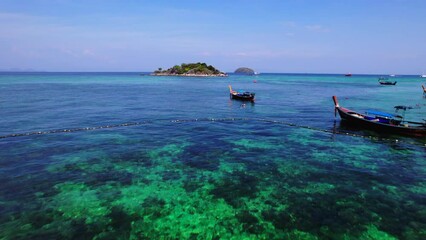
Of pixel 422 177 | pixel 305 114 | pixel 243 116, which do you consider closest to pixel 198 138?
pixel 243 116

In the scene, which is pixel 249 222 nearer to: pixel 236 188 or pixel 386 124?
pixel 236 188

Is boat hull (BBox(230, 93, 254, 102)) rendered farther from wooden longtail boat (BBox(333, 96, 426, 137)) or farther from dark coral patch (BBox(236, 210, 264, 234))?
dark coral patch (BBox(236, 210, 264, 234))

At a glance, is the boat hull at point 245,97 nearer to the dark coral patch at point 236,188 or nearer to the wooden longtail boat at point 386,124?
the wooden longtail boat at point 386,124

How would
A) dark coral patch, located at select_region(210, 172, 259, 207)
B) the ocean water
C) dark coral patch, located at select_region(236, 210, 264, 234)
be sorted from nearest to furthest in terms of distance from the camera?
dark coral patch, located at select_region(236, 210, 264, 234) < the ocean water < dark coral patch, located at select_region(210, 172, 259, 207)

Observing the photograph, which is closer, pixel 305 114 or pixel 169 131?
pixel 169 131

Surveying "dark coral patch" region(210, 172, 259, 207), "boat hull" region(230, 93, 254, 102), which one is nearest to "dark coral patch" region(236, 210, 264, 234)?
"dark coral patch" region(210, 172, 259, 207)

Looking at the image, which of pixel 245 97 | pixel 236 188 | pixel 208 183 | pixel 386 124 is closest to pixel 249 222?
pixel 236 188

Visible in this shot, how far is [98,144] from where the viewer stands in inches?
1020

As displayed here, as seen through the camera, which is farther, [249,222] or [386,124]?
[386,124]

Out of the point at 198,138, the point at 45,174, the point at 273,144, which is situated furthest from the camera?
the point at 198,138

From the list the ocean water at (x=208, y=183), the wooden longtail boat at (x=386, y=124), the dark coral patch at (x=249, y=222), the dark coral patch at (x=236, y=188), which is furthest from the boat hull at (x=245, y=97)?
the dark coral patch at (x=249, y=222)

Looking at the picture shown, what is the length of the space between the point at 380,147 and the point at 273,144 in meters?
10.3

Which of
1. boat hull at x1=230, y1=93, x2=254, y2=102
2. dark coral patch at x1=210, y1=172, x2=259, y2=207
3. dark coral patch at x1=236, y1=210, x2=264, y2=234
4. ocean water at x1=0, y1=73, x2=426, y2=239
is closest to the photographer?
dark coral patch at x1=236, y1=210, x2=264, y2=234

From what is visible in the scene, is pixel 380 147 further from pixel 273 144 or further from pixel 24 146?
pixel 24 146
